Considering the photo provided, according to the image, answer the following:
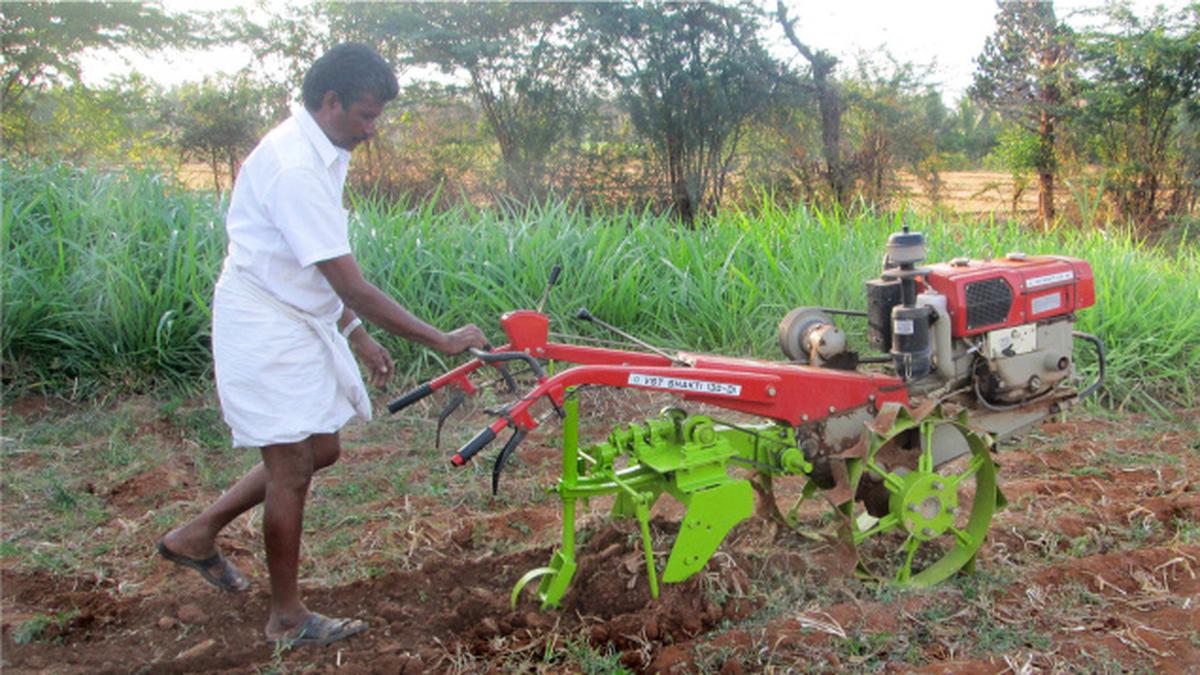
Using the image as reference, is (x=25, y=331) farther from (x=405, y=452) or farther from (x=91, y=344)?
(x=405, y=452)

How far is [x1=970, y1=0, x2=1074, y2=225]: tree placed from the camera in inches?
547

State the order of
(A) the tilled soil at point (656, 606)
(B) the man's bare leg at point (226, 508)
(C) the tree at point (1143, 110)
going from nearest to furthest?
(A) the tilled soil at point (656, 606) → (B) the man's bare leg at point (226, 508) → (C) the tree at point (1143, 110)

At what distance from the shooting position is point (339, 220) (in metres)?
3.00

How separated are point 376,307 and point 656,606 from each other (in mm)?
1286

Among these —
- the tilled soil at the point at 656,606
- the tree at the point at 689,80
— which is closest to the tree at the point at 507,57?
the tree at the point at 689,80

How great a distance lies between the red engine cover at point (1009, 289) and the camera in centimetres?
361

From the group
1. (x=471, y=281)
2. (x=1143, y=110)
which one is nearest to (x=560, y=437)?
(x=471, y=281)

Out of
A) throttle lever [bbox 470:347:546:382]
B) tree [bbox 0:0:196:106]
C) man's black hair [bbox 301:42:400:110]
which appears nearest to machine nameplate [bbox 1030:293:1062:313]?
throttle lever [bbox 470:347:546:382]

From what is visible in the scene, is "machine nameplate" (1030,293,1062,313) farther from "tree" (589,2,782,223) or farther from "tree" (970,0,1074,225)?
"tree" (970,0,1074,225)

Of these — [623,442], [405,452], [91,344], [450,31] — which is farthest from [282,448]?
[450,31]

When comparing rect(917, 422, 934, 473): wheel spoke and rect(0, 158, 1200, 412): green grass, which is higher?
rect(0, 158, 1200, 412): green grass

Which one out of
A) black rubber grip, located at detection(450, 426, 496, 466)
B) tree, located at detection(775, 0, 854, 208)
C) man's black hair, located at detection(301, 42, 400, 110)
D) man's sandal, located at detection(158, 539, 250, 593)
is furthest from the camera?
tree, located at detection(775, 0, 854, 208)

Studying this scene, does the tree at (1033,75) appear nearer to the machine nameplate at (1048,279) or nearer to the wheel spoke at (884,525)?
the machine nameplate at (1048,279)

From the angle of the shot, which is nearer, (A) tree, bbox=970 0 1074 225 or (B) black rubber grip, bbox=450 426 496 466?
(B) black rubber grip, bbox=450 426 496 466
